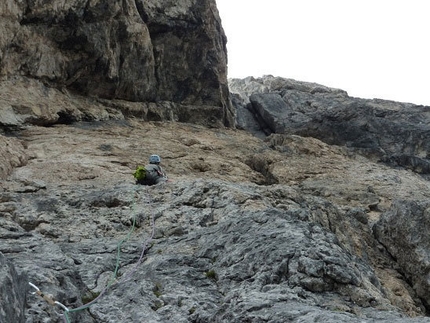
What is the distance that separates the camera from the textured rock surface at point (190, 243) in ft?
27.7

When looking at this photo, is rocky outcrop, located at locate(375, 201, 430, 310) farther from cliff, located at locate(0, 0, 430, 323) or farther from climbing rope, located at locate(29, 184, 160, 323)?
climbing rope, located at locate(29, 184, 160, 323)

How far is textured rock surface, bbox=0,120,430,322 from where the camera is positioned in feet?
27.7

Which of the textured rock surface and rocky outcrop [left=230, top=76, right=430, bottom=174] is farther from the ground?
rocky outcrop [left=230, top=76, right=430, bottom=174]

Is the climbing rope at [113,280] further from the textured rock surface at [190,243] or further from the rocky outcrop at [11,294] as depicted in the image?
the rocky outcrop at [11,294]

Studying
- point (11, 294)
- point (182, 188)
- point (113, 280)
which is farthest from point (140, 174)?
point (11, 294)

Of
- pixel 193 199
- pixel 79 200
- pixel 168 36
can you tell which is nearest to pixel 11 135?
pixel 79 200

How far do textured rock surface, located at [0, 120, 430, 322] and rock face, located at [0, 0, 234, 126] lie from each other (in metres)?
4.14

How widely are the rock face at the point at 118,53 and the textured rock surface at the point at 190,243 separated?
13.6 ft

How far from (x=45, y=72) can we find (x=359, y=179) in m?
16.7

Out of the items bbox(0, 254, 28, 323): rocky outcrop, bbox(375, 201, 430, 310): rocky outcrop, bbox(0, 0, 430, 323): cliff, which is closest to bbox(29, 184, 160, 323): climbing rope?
bbox(0, 0, 430, 323): cliff

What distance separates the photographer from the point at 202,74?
118 feet

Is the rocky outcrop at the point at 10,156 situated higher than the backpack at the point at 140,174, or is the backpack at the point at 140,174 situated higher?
the backpack at the point at 140,174

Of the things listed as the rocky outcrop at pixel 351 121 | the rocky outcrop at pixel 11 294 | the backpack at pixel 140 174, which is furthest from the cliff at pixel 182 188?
the backpack at pixel 140 174

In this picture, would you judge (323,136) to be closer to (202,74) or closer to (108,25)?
(202,74)
